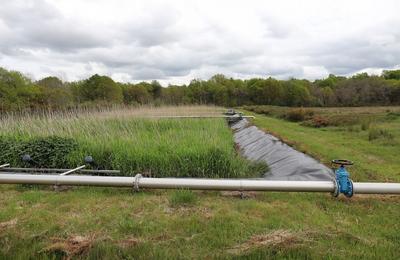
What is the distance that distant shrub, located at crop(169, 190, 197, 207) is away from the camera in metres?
3.43

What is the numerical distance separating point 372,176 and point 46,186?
191 inches

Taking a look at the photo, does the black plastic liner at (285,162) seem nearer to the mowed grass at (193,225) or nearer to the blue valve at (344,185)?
the blue valve at (344,185)

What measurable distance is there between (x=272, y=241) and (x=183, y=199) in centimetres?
128

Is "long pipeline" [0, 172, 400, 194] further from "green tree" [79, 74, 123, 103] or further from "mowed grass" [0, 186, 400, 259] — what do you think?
"green tree" [79, 74, 123, 103]

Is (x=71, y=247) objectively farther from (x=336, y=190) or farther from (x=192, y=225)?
(x=336, y=190)

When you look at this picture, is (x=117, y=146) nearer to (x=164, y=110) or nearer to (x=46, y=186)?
(x=46, y=186)

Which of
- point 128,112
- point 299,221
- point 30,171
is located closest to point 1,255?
point 299,221

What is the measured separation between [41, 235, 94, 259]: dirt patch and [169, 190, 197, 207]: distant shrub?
109 cm

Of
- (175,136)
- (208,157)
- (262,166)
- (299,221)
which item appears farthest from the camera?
(175,136)

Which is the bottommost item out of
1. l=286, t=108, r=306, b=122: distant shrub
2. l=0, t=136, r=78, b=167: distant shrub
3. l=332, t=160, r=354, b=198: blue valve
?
l=286, t=108, r=306, b=122: distant shrub

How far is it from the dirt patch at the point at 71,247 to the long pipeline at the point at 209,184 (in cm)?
123

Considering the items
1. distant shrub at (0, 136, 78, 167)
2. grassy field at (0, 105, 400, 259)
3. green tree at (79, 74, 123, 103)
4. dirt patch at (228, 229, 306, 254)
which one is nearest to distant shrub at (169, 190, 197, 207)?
grassy field at (0, 105, 400, 259)

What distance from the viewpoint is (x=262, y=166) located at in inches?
214

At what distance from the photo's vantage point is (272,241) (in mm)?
2455
